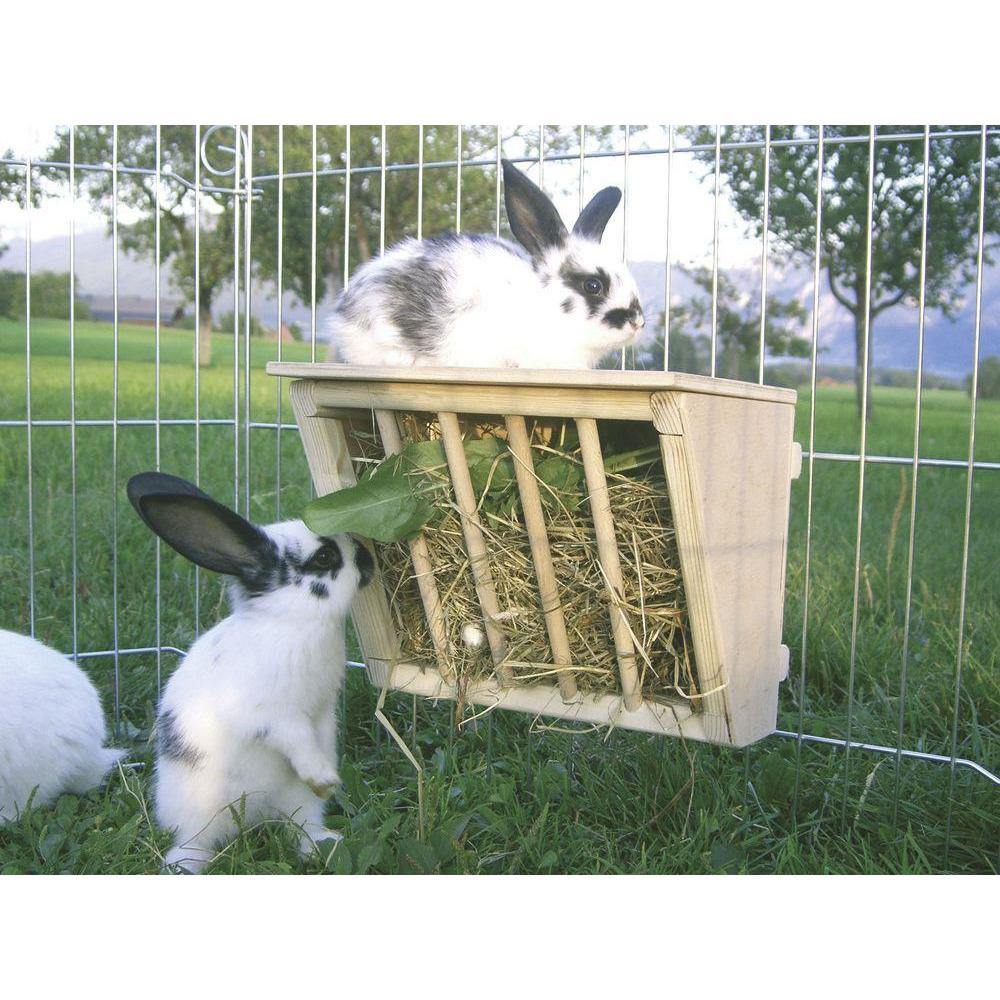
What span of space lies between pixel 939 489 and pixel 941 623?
271 centimetres

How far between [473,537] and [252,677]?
0.68m

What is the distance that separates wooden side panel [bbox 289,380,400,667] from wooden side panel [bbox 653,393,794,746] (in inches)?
32.4

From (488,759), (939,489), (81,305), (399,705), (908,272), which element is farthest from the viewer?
(81,305)

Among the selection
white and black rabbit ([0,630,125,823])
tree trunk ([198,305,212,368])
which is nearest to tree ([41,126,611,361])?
tree trunk ([198,305,212,368])

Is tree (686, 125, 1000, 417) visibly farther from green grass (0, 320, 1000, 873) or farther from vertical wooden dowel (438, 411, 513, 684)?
vertical wooden dowel (438, 411, 513, 684)

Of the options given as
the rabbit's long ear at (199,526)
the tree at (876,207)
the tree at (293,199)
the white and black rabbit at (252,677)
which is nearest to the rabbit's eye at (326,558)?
the white and black rabbit at (252,677)

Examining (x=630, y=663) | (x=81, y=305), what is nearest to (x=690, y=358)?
(x=630, y=663)

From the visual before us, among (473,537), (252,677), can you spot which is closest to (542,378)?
(473,537)

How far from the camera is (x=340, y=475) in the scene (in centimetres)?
257

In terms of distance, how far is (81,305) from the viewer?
9.64m

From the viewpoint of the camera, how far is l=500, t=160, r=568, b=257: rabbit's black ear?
104 inches

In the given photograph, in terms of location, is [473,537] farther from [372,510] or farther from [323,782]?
[323,782]

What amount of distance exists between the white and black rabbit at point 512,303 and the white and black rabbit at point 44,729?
1365 mm
